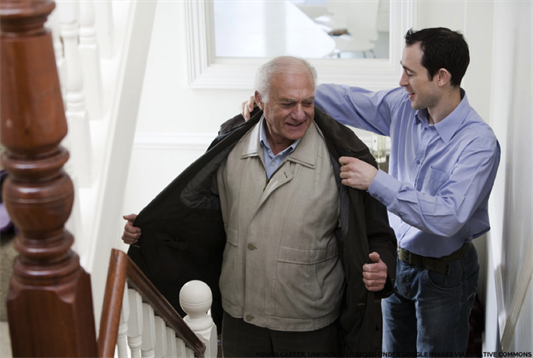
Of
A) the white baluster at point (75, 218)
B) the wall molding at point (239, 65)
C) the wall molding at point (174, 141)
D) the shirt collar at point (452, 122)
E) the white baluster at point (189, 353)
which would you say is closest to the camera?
the white baluster at point (75, 218)

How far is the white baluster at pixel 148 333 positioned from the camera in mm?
1579

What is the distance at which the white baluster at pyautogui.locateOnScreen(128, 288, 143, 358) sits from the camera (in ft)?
4.87

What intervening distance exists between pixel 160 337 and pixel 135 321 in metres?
0.20

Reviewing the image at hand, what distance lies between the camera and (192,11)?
4062mm

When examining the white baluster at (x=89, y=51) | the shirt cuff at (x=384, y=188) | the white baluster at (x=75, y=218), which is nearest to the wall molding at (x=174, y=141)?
the shirt cuff at (x=384, y=188)

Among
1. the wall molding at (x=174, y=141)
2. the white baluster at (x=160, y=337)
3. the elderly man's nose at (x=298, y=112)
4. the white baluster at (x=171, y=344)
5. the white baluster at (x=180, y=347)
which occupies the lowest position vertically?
the wall molding at (x=174, y=141)

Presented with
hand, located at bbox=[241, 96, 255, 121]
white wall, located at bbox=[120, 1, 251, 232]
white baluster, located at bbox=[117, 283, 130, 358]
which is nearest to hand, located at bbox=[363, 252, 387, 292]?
hand, located at bbox=[241, 96, 255, 121]

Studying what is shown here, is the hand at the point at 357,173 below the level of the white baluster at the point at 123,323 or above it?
above

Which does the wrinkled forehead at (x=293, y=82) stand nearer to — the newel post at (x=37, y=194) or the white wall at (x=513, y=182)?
the white wall at (x=513, y=182)

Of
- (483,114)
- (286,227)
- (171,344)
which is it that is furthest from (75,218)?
(483,114)

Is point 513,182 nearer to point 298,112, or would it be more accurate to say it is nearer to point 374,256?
point 374,256

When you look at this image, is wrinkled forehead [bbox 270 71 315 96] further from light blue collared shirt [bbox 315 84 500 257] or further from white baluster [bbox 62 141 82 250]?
white baluster [bbox 62 141 82 250]

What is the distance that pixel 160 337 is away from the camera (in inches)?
66.1

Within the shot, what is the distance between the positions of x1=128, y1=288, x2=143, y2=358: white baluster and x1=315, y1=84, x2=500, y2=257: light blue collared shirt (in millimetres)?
944
